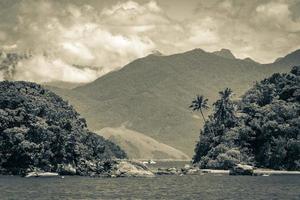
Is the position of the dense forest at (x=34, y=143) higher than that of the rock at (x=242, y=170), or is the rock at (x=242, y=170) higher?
the dense forest at (x=34, y=143)

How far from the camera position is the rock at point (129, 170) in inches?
6718

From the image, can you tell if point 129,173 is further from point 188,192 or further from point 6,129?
point 188,192

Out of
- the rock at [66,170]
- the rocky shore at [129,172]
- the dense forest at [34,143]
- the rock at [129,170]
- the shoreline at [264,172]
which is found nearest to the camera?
the rock at [129,170]

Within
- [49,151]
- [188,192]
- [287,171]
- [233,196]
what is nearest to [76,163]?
[49,151]

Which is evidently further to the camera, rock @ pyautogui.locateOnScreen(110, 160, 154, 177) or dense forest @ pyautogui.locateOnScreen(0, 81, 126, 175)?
dense forest @ pyautogui.locateOnScreen(0, 81, 126, 175)

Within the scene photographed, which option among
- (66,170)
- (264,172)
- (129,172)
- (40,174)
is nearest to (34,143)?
(40,174)

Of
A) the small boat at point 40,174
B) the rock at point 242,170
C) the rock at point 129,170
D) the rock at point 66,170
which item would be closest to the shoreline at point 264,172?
the rock at point 242,170

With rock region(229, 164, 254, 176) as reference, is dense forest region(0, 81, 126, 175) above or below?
above

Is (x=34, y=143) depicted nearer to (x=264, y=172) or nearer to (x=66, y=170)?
(x=66, y=170)

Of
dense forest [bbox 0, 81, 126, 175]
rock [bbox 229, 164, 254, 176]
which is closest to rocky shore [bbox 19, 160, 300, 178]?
rock [bbox 229, 164, 254, 176]

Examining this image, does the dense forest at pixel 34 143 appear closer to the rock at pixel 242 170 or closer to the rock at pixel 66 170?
the rock at pixel 66 170

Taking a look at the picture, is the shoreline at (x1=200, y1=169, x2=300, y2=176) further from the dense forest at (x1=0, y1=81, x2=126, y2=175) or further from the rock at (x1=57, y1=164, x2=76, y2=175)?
the rock at (x1=57, y1=164, x2=76, y2=175)

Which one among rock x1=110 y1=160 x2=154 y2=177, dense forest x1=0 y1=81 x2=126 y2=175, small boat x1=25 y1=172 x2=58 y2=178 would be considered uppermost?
dense forest x1=0 y1=81 x2=126 y2=175

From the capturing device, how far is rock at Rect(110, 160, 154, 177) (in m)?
171
